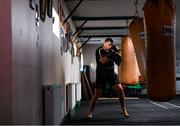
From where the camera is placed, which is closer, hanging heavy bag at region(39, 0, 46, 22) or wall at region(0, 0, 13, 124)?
wall at region(0, 0, 13, 124)

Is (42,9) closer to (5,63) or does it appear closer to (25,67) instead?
(25,67)

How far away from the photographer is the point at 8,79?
244 centimetres

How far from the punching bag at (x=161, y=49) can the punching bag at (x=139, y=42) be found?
575 millimetres

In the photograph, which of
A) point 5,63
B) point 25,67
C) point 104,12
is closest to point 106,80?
point 104,12

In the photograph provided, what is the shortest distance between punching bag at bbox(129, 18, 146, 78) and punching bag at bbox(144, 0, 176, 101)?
0.58 metres

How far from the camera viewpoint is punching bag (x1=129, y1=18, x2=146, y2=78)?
4180 millimetres

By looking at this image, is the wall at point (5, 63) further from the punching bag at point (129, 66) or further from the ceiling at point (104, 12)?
the punching bag at point (129, 66)

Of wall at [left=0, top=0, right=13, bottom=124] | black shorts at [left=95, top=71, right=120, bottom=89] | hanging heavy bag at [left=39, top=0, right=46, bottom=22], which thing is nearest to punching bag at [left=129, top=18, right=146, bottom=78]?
black shorts at [left=95, top=71, right=120, bottom=89]

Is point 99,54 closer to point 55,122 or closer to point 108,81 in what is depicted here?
point 108,81

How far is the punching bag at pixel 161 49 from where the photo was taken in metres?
3.45

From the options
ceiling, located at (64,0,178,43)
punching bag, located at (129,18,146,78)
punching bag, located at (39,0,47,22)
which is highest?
ceiling, located at (64,0,178,43)

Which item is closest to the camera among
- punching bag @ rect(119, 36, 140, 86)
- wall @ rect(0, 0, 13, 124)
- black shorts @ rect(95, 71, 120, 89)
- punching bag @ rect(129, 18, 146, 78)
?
wall @ rect(0, 0, 13, 124)

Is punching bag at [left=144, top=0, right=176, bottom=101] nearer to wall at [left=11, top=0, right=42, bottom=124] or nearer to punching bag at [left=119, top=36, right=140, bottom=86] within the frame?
wall at [left=11, top=0, right=42, bottom=124]

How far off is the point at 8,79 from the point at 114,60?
11.1 feet
